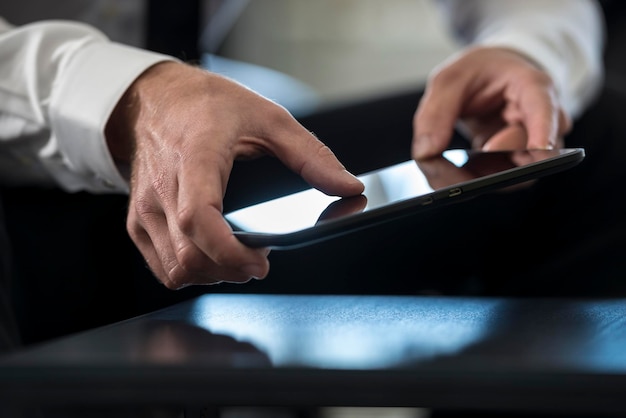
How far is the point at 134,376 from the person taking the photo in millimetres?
260

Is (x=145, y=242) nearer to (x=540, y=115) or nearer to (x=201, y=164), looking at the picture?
(x=201, y=164)

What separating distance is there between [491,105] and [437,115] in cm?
8

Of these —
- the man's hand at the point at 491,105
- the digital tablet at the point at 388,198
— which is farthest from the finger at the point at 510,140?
the digital tablet at the point at 388,198

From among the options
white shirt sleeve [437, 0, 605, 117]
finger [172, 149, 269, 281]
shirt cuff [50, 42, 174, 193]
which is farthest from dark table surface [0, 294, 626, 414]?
white shirt sleeve [437, 0, 605, 117]

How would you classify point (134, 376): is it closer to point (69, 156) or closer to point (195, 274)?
point (195, 274)

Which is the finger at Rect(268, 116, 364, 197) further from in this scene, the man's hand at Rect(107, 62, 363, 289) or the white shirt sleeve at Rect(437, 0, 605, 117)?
the white shirt sleeve at Rect(437, 0, 605, 117)

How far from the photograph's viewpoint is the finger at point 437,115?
629 mm

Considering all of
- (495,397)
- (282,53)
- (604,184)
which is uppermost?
(495,397)

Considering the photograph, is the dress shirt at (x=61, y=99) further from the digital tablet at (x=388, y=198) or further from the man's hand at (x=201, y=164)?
the digital tablet at (x=388, y=198)

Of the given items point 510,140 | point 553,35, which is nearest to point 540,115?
point 510,140

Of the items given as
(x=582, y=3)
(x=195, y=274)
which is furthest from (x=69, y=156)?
(x=582, y=3)

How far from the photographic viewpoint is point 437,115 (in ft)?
2.14

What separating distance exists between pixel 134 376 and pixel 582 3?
874 mm

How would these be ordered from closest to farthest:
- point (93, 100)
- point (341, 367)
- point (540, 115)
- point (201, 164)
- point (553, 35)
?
point (341, 367) → point (201, 164) → point (93, 100) → point (540, 115) → point (553, 35)
